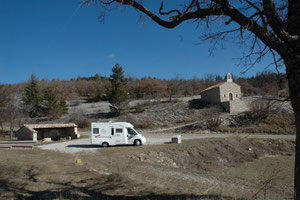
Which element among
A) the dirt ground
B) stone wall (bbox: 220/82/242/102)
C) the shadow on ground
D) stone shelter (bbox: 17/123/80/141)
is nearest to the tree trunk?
the dirt ground

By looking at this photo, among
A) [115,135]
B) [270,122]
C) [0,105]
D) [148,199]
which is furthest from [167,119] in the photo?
[148,199]

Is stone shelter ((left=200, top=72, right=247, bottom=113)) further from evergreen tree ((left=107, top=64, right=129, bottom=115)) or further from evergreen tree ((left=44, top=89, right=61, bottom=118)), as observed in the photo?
evergreen tree ((left=44, top=89, right=61, bottom=118))

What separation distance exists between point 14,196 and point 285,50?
7234 mm

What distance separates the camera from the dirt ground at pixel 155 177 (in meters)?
5.66

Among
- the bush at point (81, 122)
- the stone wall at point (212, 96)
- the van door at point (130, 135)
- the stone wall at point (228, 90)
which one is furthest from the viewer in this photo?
the stone wall at point (212, 96)

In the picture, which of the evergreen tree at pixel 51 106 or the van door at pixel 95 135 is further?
the evergreen tree at pixel 51 106

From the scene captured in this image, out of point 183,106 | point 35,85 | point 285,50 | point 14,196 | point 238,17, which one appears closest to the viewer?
point 285,50

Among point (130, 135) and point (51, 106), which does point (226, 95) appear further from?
point (51, 106)

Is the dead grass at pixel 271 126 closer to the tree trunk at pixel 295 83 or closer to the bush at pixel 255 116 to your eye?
the bush at pixel 255 116

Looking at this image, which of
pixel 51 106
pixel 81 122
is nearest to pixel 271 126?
pixel 81 122

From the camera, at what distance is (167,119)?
41594 millimetres

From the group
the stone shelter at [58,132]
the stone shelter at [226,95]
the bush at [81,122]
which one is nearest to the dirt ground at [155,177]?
the stone shelter at [58,132]

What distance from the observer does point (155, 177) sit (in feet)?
26.4

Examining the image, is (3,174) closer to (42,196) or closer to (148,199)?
(42,196)
